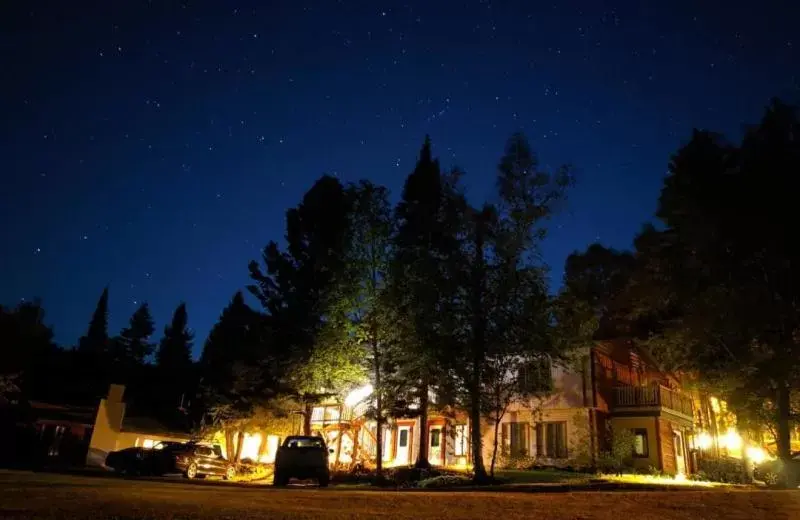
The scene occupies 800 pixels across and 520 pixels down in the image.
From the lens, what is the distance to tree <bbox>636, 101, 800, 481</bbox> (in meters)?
23.0

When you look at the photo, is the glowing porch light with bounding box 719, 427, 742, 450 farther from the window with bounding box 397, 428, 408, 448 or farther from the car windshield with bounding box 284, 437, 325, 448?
the car windshield with bounding box 284, 437, 325, 448

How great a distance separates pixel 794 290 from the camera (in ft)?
→ 77.6

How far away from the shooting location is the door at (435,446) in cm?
3238

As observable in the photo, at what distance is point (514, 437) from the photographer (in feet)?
99.7

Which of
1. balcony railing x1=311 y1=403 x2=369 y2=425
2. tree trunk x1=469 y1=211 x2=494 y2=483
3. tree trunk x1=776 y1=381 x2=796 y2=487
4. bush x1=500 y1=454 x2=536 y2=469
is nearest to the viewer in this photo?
tree trunk x1=469 y1=211 x2=494 y2=483

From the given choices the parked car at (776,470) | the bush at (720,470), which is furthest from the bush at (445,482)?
the bush at (720,470)

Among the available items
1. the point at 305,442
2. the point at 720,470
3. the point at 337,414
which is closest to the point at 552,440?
the point at 720,470

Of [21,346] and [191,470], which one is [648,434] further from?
[21,346]

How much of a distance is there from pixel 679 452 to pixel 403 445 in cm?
1563

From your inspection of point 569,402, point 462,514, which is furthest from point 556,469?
point 462,514

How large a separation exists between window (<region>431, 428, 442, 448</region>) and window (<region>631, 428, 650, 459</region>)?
10280mm

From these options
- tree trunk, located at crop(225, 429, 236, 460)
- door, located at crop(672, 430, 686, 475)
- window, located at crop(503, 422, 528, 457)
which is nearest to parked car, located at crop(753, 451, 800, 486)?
door, located at crop(672, 430, 686, 475)

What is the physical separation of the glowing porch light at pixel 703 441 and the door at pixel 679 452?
10.1ft

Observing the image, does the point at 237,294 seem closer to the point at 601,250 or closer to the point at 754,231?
the point at 601,250
